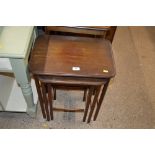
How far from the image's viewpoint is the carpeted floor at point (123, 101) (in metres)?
1.46

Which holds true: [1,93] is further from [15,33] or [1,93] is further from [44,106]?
[15,33]

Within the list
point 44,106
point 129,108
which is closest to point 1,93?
point 44,106

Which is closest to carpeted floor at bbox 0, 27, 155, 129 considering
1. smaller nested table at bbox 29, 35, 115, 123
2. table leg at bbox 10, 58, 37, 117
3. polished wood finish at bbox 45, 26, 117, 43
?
table leg at bbox 10, 58, 37, 117

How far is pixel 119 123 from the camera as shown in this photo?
4.92ft

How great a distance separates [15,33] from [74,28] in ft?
1.43

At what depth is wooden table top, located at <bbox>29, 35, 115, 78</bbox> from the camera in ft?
3.05

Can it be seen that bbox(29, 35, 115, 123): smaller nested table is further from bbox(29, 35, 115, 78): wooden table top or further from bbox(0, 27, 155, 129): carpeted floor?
bbox(0, 27, 155, 129): carpeted floor

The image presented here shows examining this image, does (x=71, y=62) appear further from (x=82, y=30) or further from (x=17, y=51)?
(x=82, y=30)

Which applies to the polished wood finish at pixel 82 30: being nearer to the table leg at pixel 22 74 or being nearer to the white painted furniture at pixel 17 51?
the white painted furniture at pixel 17 51

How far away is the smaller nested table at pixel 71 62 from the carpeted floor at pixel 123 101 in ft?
1.55

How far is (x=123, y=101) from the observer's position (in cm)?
165

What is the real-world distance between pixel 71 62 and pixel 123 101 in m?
0.87

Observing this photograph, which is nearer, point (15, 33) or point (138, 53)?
point (15, 33)

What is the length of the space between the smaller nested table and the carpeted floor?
1.55ft
